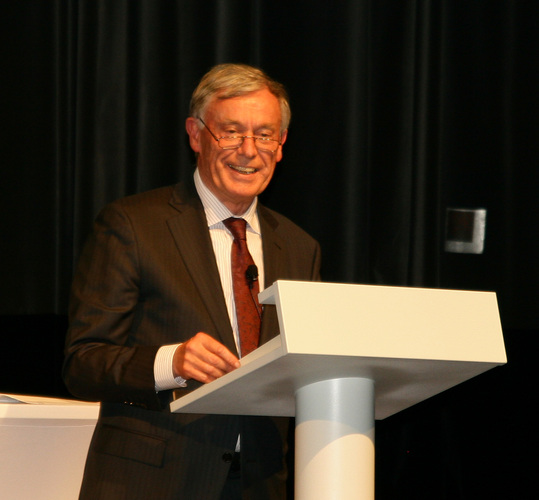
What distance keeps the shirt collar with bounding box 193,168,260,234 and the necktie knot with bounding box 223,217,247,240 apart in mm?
21

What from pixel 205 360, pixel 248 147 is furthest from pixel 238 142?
pixel 205 360

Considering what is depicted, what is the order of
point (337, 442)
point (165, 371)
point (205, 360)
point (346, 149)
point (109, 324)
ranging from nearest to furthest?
point (337, 442) → point (205, 360) → point (165, 371) → point (109, 324) → point (346, 149)

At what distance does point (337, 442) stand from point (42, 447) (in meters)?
1.23

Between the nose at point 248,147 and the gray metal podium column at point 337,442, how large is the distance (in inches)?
37.7

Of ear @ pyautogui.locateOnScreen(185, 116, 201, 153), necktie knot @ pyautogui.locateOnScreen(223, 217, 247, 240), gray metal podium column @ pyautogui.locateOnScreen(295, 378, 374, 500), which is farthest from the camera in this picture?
ear @ pyautogui.locateOnScreen(185, 116, 201, 153)

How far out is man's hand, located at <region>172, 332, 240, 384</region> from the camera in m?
1.54

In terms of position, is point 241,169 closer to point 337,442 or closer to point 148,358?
point 148,358

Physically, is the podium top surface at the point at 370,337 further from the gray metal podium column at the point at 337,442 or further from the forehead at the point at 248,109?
the forehead at the point at 248,109

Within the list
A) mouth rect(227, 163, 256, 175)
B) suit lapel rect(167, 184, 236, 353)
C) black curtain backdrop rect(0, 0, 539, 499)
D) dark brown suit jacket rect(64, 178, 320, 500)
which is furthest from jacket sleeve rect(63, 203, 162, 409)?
black curtain backdrop rect(0, 0, 539, 499)

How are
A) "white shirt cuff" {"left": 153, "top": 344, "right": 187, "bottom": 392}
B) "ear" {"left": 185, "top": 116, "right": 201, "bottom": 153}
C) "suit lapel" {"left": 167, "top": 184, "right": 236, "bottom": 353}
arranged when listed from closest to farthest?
"white shirt cuff" {"left": 153, "top": 344, "right": 187, "bottom": 392}, "suit lapel" {"left": 167, "top": 184, "right": 236, "bottom": 353}, "ear" {"left": 185, "top": 116, "right": 201, "bottom": 153}

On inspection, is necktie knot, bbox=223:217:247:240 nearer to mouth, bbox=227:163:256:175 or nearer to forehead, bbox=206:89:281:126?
mouth, bbox=227:163:256:175

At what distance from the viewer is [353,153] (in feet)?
11.4

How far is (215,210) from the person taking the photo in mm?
2309

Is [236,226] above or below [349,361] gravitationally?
above
